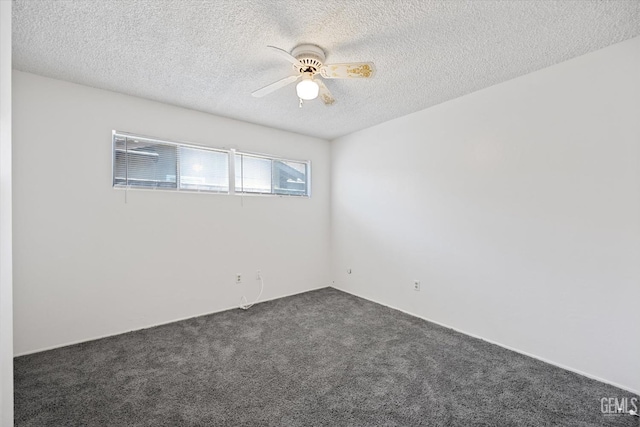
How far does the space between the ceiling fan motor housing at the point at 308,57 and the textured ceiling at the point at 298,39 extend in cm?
4

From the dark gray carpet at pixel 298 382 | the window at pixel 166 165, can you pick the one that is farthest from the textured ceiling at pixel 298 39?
the dark gray carpet at pixel 298 382

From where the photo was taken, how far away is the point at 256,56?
81.8 inches

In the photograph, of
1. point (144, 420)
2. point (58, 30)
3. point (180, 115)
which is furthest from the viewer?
point (180, 115)

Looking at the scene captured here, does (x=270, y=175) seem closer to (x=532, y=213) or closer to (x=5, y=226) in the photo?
(x=5, y=226)

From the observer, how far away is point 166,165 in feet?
10.0

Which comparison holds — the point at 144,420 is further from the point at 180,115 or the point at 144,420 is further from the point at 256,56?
the point at 180,115

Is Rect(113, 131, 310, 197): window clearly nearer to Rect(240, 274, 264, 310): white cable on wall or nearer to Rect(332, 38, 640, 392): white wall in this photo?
Rect(240, 274, 264, 310): white cable on wall

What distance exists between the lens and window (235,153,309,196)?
362 cm

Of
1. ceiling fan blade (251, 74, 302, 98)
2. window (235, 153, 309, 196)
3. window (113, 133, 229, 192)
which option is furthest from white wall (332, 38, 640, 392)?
window (113, 133, 229, 192)

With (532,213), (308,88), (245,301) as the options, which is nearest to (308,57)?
(308,88)

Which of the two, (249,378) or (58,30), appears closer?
(58,30)

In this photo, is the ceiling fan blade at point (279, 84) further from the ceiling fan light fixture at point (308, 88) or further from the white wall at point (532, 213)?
the white wall at point (532, 213)

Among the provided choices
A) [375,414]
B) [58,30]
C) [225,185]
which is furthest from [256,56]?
[375,414]

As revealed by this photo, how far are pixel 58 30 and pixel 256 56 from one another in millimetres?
1297
